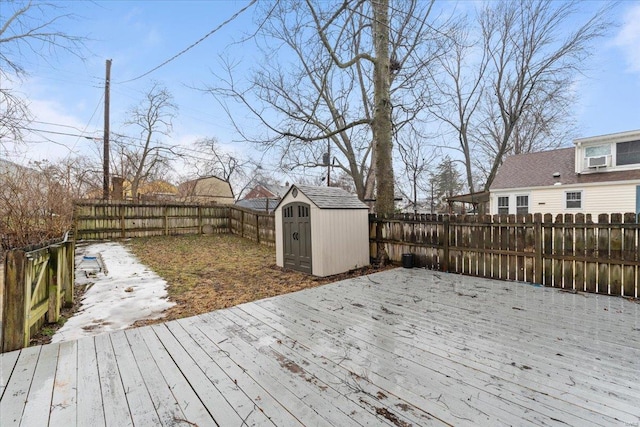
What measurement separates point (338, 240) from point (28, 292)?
4.55 meters

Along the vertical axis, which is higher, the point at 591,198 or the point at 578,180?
the point at 578,180

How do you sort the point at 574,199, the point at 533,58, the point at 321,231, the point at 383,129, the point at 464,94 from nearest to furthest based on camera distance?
the point at 321,231 < the point at 383,129 < the point at 574,199 < the point at 533,58 < the point at 464,94

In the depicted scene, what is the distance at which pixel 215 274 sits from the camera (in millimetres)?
6242

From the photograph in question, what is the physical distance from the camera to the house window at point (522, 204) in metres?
14.1

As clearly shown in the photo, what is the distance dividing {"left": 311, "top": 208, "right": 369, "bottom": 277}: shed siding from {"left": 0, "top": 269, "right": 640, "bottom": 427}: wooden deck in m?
2.11

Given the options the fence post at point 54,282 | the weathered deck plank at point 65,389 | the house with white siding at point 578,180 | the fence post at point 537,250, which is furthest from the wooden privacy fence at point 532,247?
the house with white siding at point 578,180

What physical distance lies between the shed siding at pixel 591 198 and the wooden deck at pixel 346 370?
11.5 meters

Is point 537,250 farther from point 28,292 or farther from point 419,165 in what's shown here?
point 419,165

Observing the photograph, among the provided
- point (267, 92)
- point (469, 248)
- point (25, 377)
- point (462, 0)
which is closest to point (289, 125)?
point (267, 92)

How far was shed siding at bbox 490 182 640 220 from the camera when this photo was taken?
11.6m

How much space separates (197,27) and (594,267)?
863cm

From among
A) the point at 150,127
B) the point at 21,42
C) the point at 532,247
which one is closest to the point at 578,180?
the point at 532,247

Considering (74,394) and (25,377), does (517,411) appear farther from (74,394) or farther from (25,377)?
(25,377)

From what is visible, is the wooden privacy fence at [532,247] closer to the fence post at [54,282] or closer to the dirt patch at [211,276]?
the dirt patch at [211,276]
